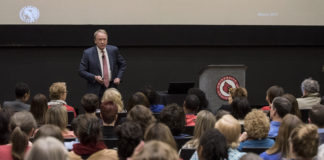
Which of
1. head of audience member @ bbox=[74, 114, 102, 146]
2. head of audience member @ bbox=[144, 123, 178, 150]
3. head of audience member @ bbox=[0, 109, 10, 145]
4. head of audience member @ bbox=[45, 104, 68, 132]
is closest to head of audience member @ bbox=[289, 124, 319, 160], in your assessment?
head of audience member @ bbox=[144, 123, 178, 150]

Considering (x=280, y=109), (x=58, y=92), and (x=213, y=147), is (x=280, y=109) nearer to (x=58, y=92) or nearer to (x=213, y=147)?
(x=213, y=147)

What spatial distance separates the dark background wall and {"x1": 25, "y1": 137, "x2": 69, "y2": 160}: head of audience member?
6.44 meters

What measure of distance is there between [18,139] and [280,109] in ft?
7.80

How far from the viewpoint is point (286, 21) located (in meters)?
9.25

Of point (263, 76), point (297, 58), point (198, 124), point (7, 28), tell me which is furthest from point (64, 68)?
point (198, 124)

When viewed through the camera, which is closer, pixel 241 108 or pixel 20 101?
pixel 241 108

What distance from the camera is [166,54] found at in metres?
9.17

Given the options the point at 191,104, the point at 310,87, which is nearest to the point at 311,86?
the point at 310,87

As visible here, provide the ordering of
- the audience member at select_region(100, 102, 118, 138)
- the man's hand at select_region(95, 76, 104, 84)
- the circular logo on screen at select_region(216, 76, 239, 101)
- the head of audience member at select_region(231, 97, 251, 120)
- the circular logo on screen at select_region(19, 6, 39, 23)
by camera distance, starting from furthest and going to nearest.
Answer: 1. the circular logo on screen at select_region(19, 6, 39, 23)
2. the circular logo on screen at select_region(216, 76, 239, 101)
3. the man's hand at select_region(95, 76, 104, 84)
4. the head of audience member at select_region(231, 97, 251, 120)
5. the audience member at select_region(100, 102, 118, 138)

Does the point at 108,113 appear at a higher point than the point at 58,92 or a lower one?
lower

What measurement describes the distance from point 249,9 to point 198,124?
561cm

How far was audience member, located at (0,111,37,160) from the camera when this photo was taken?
316 cm

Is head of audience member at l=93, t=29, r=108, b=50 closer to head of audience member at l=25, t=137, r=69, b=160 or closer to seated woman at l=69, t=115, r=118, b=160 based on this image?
seated woman at l=69, t=115, r=118, b=160

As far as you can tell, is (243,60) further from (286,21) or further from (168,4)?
(168,4)
